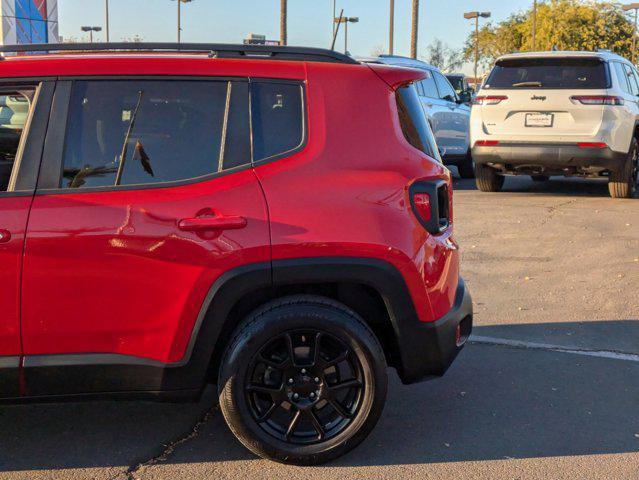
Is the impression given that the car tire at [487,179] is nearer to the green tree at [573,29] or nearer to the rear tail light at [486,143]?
the rear tail light at [486,143]

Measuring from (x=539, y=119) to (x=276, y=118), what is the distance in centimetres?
881

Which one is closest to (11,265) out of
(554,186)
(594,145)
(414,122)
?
(414,122)

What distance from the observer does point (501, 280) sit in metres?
7.42

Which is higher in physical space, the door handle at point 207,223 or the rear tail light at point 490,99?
the door handle at point 207,223

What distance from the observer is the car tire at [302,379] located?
3674 millimetres

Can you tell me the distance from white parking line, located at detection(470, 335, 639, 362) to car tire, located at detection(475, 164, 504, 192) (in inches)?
312

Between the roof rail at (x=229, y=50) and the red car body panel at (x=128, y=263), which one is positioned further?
the roof rail at (x=229, y=50)

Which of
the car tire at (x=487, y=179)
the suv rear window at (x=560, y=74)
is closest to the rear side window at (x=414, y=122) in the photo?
the suv rear window at (x=560, y=74)

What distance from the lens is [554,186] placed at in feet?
48.3

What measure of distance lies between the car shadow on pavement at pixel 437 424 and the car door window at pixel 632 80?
344 inches

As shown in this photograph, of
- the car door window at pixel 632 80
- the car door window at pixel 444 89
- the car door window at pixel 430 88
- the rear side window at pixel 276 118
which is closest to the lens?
the rear side window at pixel 276 118

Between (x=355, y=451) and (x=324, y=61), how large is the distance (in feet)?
5.70

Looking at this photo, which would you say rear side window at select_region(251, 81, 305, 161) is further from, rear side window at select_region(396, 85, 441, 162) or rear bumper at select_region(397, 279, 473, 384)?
rear bumper at select_region(397, 279, 473, 384)

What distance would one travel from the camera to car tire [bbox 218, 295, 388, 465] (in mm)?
3674
